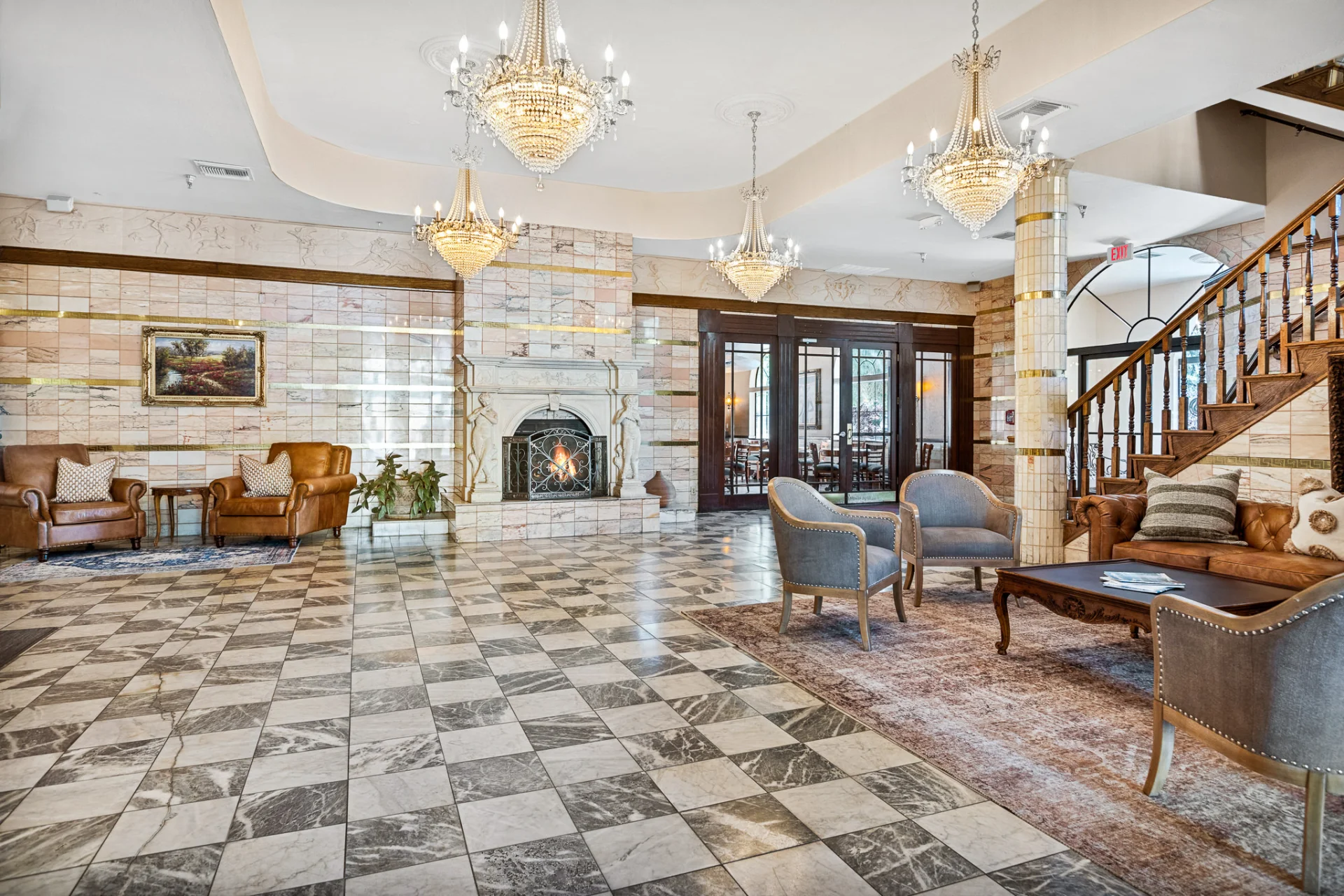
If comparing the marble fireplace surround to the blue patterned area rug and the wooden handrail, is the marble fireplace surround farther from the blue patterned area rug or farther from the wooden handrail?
the wooden handrail

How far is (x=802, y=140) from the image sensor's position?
7.70 m

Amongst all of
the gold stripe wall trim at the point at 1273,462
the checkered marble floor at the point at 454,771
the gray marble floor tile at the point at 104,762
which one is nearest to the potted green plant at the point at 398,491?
the checkered marble floor at the point at 454,771

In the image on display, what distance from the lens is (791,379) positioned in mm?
11648

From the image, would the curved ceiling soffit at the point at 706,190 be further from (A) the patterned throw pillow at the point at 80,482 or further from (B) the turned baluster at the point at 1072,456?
(A) the patterned throw pillow at the point at 80,482

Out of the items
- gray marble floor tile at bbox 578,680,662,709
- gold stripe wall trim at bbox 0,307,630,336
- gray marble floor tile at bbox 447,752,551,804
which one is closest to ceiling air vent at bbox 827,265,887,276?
gold stripe wall trim at bbox 0,307,630,336

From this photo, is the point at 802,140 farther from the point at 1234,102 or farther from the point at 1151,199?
the point at 1234,102

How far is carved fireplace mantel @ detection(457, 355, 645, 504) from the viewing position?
8.75 metres

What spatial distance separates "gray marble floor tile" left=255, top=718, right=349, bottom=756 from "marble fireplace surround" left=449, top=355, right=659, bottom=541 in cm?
519

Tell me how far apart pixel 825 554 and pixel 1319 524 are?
9.79ft

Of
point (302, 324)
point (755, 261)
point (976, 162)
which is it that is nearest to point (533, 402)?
point (302, 324)

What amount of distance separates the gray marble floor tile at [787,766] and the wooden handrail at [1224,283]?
501 cm

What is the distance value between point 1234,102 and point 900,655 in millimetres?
7743

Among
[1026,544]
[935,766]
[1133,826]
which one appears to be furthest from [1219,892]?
[1026,544]

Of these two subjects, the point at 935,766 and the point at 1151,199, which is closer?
the point at 935,766
